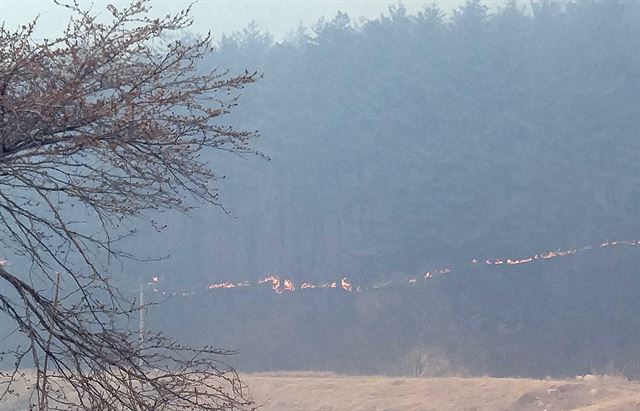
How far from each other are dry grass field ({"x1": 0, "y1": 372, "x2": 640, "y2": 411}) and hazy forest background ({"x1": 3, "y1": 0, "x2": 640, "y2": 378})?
9.53 meters

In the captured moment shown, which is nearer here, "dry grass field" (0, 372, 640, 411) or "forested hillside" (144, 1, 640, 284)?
"dry grass field" (0, 372, 640, 411)

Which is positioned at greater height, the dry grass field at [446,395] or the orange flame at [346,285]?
the orange flame at [346,285]

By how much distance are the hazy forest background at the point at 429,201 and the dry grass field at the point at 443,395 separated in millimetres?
9528

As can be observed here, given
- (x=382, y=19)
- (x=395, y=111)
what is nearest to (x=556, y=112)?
(x=395, y=111)

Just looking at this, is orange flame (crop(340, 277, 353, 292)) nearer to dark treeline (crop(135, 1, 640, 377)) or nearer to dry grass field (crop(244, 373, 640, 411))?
dark treeline (crop(135, 1, 640, 377))

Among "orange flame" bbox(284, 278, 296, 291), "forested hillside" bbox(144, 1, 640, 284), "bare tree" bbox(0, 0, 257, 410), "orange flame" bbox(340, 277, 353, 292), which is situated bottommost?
"bare tree" bbox(0, 0, 257, 410)

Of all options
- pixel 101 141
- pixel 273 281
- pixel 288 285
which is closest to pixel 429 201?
pixel 288 285

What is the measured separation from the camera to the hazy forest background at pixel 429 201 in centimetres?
3547

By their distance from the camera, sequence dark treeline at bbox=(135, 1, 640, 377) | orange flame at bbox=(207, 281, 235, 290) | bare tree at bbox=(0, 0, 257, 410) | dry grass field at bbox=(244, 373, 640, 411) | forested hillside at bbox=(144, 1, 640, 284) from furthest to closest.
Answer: orange flame at bbox=(207, 281, 235, 290) < forested hillside at bbox=(144, 1, 640, 284) < dark treeline at bbox=(135, 1, 640, 377) < dry grass field at bbox=(244, 373, 640, 411) < bare tree at bbox=(0, 0, 257, 410)

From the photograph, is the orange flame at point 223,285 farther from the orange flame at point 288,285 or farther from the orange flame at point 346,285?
the orange flame at point 346,285

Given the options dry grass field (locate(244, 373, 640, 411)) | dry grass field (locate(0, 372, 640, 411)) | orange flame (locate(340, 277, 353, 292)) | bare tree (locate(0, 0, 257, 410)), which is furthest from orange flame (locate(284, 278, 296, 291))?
bare tree (locate(0, 0, 257, 410))

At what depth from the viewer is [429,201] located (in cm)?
3778

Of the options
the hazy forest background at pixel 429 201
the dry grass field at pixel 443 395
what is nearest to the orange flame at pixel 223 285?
the hazy forest background at pixel 429 201

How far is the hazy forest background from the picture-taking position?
3547cm
